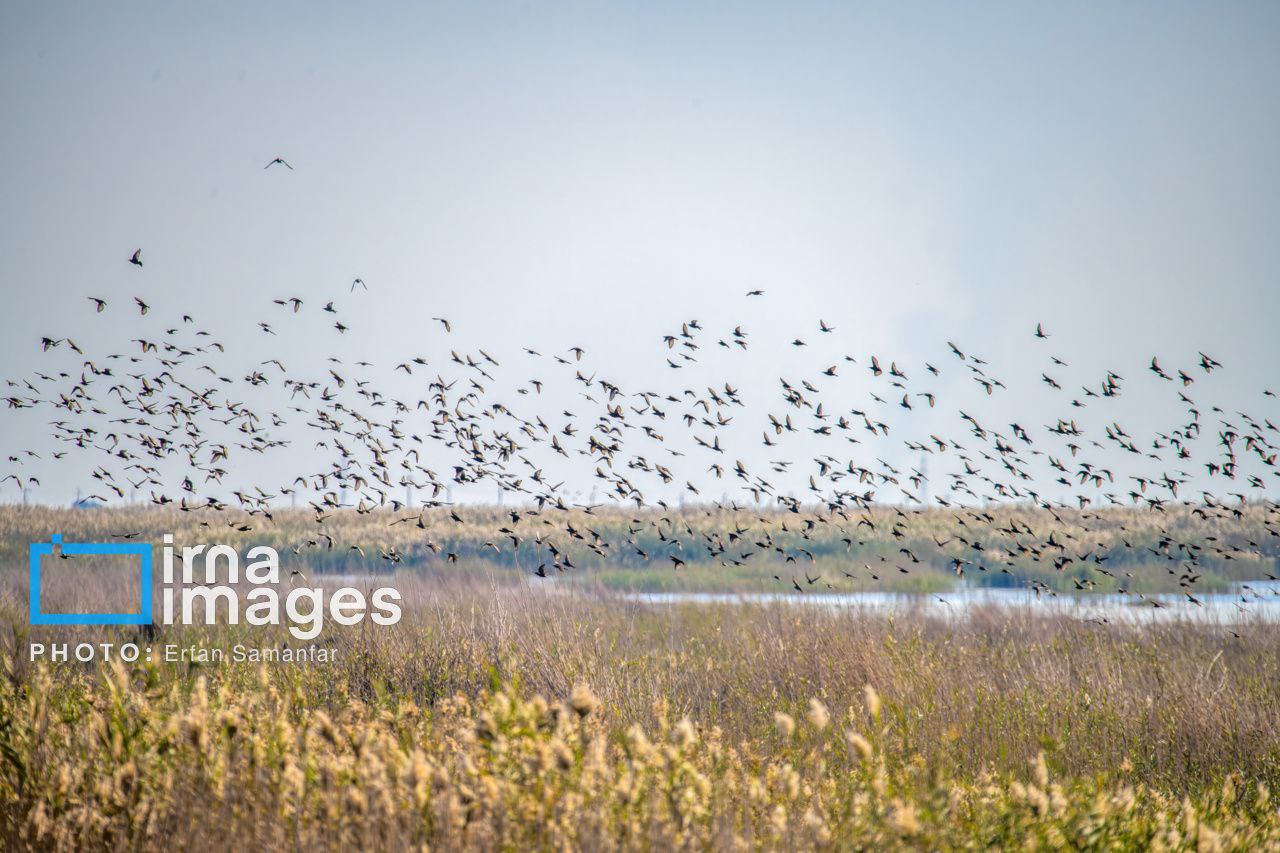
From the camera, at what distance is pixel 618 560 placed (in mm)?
32281

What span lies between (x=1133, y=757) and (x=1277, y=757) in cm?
125

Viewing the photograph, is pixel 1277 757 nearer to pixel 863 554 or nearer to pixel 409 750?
pixel 409 750

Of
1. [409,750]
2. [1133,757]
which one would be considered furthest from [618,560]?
[409,750]

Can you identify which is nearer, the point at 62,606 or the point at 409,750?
the point at 409,750
